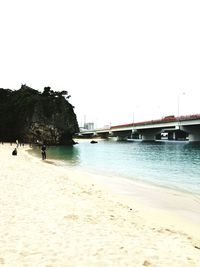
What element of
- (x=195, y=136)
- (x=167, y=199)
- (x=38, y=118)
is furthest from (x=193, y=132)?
(x=167, y=199)

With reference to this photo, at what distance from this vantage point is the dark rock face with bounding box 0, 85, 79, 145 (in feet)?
381

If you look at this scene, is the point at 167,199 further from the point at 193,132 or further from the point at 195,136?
the point at 195,136

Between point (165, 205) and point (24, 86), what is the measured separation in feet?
448

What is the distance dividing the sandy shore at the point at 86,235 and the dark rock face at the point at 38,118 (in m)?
101

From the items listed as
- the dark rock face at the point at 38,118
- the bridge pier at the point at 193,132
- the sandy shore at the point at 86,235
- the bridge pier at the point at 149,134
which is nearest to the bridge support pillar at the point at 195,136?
the bridge pier at the point at 193,132

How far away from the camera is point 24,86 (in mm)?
144500

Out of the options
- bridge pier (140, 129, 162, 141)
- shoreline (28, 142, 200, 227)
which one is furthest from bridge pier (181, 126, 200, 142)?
shoreline (28, 142, 200, 227)

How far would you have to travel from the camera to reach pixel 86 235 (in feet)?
30.1

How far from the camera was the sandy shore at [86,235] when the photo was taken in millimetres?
7312

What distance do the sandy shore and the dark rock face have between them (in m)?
101

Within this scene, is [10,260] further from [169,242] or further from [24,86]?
[24,86]

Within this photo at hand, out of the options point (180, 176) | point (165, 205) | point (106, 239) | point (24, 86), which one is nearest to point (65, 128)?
point (24, 86)

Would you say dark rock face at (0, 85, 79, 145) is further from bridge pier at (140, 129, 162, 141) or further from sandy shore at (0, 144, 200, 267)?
Result: sandy shore at (0, 144, 200, 267)

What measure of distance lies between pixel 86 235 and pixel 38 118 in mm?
111489
